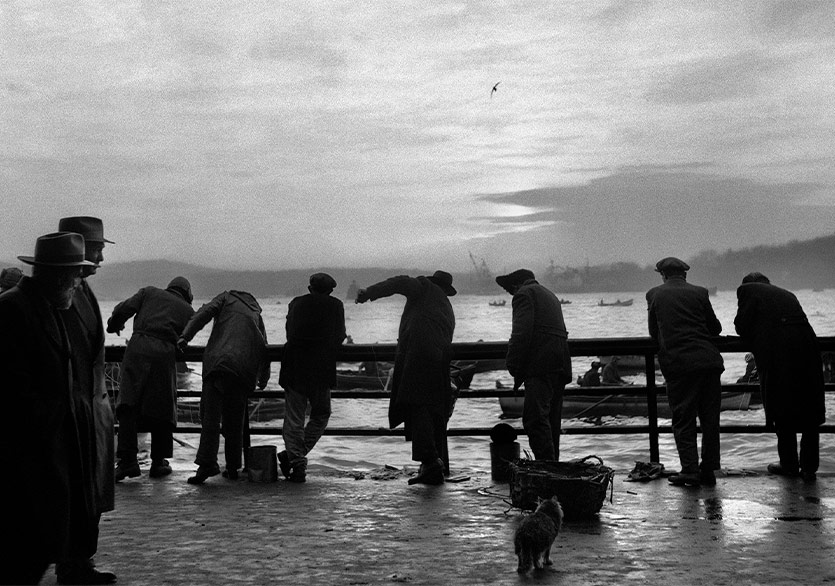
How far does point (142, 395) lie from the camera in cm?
871

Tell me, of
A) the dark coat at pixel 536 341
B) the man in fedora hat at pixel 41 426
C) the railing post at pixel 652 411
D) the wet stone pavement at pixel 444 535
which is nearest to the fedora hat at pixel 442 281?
the dark coat at pixel 536 341

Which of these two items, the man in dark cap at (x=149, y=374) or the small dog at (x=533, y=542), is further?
the man in dark cap at (x=149, y=374)

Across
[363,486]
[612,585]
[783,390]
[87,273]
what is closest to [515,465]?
[363,486]

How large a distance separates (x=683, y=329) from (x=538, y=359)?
1.26 metres

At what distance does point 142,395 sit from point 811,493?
18.8 ft

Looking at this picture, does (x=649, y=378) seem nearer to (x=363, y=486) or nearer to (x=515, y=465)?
(x=515, y=465)

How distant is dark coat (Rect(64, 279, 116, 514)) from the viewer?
468cm

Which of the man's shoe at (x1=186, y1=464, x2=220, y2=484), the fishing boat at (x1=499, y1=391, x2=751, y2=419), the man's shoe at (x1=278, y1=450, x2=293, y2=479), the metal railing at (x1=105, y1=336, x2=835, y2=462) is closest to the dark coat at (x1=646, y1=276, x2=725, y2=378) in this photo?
the metal railing at (x1=105, y1=336, x2=835, y2=462)

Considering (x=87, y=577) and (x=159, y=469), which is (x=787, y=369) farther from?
(x=87, y=577)

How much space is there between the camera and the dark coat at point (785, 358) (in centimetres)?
832

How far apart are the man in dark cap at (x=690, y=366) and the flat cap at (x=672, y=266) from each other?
0.17m

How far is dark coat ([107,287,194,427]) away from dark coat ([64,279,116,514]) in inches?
142

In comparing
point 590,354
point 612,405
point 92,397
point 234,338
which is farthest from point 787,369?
point 612,405

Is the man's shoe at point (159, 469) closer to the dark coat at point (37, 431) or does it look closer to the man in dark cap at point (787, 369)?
the dark coat at point (37, 431)
